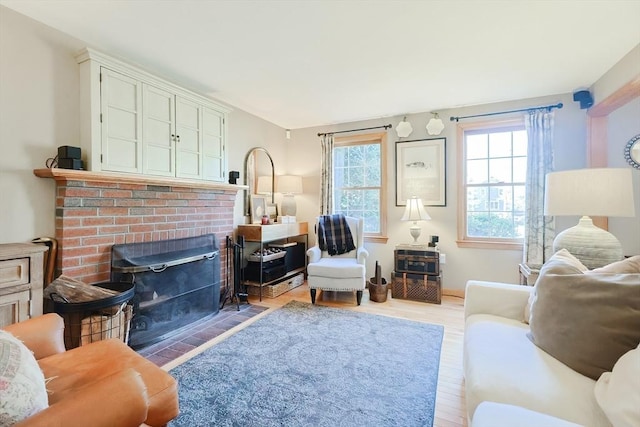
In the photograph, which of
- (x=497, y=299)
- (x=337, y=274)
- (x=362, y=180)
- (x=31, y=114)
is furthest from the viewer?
(x=362, y=180)

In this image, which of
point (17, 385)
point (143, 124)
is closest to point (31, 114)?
point (143, 124)

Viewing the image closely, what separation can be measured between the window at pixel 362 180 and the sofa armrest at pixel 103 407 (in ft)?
11.3

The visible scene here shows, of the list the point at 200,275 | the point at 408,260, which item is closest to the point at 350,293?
the point at 408,260

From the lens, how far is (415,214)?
3514 millimetres

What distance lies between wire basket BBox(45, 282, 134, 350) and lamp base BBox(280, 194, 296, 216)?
245 cm

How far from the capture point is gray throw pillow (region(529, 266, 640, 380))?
1.04 meters

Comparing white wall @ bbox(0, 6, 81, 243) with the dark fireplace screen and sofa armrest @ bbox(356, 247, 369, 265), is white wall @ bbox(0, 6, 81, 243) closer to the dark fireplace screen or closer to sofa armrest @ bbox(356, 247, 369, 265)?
the dark fireplace screen

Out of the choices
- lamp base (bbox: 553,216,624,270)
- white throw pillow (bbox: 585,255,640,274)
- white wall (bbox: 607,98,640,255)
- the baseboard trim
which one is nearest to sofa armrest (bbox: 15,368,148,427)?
white throw pillow (bbox: 585,255,640,274)

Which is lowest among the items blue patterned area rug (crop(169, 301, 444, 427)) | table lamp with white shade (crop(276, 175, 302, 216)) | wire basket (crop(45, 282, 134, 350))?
blue patterned area rug (crop(169, 301, 444, 427))

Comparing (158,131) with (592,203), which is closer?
(592,203)

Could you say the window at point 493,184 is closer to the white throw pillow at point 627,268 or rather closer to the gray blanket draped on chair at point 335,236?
the gray blanket draped on chair at point 335,236

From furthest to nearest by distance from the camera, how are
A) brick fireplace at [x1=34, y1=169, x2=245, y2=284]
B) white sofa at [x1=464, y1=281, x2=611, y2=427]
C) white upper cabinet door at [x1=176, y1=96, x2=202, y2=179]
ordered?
white upper cabinet door at [x1=176, y1=96, x2=202, y2=179], brick fireplace at [x1=34, y1=169, x2=245, y2=284], white sofa at [x1=464, y1=281, x2=611, y2=427]

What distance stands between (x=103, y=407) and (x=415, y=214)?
3.29 metres

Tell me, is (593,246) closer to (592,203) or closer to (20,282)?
(592,203)
